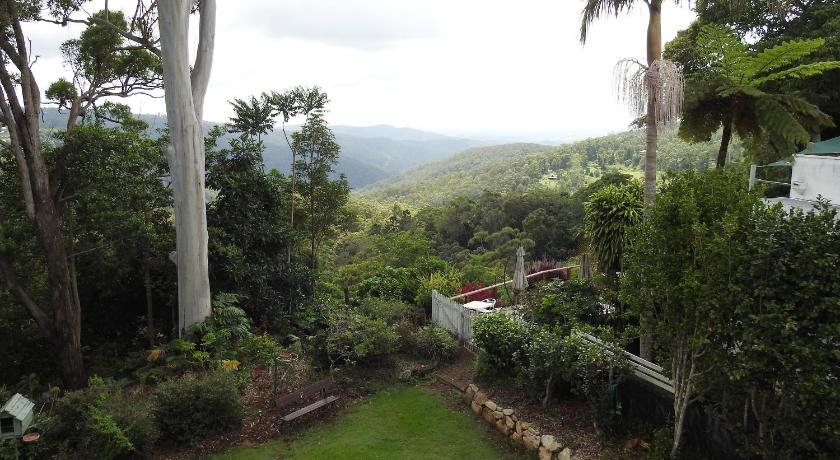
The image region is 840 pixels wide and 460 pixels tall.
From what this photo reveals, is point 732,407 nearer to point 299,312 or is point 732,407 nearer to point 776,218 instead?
point 776,218

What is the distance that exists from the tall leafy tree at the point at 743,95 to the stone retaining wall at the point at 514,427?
239 inches

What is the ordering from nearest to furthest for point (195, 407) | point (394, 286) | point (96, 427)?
1. point (96, 427)
2. point (195, 407)
3. point (394, 286)

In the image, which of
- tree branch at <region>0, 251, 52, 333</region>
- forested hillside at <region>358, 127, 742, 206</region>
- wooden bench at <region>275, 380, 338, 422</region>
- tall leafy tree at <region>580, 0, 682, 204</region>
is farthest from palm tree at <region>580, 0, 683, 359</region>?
forested hillside at <region>358, 127, 742, 206</region>

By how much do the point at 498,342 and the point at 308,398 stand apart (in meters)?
3.18

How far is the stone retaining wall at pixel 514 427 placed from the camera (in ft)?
20.4

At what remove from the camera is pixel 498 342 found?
805cm

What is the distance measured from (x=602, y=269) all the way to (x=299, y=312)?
7.08 meters

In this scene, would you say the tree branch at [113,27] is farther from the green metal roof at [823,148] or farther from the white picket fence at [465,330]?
the green metal roof at [823,148]

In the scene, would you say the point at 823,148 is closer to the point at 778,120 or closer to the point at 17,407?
the point at 778,120

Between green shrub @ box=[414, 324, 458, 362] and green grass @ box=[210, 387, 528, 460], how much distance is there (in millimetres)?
1389

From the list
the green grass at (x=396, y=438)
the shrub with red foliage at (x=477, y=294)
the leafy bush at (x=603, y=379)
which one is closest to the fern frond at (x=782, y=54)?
the leafy bush at (x=603, y=379)

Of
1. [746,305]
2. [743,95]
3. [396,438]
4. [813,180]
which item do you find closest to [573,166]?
[743,95]

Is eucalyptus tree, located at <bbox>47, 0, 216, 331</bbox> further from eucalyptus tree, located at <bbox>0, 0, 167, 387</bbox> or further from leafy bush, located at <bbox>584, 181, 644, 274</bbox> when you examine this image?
leafy bush, located at <bbox>584, 181, 644, 274</bbox>

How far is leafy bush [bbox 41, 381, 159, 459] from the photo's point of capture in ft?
20.4
